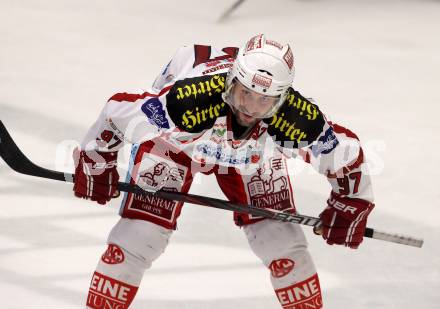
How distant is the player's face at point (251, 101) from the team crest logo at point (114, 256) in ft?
2.16

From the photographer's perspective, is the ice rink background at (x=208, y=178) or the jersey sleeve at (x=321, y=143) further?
the ice rink background at (x=208, y=178)

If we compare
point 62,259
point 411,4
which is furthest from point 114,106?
point 411,4

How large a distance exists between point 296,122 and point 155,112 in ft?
1.61

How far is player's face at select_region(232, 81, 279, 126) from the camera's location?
370 cm

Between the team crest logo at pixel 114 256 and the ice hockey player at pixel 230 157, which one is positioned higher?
the ice hockey player at pixel 230 157

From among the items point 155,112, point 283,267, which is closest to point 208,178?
point 283,267

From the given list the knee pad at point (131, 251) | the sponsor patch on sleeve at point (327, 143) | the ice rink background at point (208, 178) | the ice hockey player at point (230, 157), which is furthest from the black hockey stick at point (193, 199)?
the ice rink background at point (208, 178)

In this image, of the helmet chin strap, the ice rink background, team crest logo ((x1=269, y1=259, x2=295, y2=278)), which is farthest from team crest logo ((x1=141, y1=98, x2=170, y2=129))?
the ice rink background

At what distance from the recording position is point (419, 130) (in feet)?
21.2

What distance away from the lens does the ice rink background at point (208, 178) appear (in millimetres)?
4668

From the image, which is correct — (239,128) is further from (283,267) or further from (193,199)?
(283,267)

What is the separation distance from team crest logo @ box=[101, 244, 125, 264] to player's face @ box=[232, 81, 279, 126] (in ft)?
2.16

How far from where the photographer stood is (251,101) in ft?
12.2

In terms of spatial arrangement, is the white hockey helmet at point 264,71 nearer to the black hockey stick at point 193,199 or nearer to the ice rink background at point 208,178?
the black hockey stick at point 193,199
